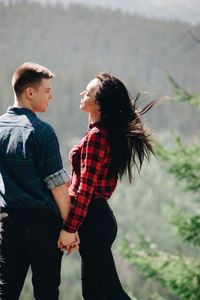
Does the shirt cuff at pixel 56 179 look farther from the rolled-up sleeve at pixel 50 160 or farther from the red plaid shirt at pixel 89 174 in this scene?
the red plaid shirt at pixel 89 174

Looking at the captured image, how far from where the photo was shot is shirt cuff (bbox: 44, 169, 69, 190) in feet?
8.75

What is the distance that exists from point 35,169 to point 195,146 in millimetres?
5688

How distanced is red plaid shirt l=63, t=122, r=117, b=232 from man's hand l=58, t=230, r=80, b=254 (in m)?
0.02

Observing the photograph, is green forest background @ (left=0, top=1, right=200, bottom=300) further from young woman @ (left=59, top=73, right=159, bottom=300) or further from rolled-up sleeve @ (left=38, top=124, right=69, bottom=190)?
rolled-up sleeve @ (left=38, top=124, right=69, bottom=190)

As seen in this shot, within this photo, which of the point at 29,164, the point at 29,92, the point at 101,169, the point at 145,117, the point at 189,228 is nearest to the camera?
the point at 29,164

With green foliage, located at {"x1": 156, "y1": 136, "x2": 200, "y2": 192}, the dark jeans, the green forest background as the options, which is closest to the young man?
the dark jeans

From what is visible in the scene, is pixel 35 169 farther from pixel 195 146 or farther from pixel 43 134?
pixel 195 146

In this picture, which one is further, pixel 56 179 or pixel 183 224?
pixel 183 224

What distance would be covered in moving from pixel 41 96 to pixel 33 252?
29.0 inches

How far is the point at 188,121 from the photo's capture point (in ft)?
499

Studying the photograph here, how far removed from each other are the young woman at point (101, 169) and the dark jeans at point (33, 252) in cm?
8

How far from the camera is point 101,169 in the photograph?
2.84 metres

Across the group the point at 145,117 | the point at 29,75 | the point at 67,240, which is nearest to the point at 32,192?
the point at 67,240

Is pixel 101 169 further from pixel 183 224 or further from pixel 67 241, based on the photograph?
pixel 183 224
